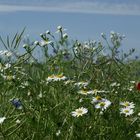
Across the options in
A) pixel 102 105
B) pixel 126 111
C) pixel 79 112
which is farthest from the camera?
pixel 126 111

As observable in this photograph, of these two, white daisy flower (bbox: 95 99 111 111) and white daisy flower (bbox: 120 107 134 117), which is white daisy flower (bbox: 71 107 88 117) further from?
white daisy flower (bbox: 120 107 134 117)

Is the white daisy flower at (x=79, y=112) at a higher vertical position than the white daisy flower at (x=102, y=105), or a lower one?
higher

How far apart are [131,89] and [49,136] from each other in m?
2.05

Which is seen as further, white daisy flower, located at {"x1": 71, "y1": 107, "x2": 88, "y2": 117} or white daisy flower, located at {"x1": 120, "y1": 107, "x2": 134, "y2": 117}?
white daisy flower, located at {"x1": 120, "y1": 107, "x2": 134, "y2": 117}

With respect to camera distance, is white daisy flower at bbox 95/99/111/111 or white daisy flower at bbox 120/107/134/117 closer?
white daisy flower at bbox 95/99/111/111

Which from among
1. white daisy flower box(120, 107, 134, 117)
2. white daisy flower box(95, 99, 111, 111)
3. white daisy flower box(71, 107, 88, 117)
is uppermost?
white daisy flower box(71, 107, 88, 117)

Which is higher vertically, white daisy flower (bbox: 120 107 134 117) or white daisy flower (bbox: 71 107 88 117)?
white daisy flower (bbox: 71 107 88 117)

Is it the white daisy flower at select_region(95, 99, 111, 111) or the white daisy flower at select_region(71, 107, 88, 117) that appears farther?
the white daisy flower at select_region(95, 99, 111, 111)

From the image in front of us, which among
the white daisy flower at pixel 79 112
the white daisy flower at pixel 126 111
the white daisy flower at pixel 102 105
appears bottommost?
the white daisy flower at pixel 126 111

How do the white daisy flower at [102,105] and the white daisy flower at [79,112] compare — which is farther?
the white daisy flower at [102,105]

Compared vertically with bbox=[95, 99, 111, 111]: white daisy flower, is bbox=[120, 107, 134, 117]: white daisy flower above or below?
below

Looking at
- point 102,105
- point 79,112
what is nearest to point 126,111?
point 102,105

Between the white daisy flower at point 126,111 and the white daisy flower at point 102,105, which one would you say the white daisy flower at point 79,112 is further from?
the white daisy flower at point 126,111

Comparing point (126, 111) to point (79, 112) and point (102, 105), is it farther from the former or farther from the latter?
point (79, 112)
